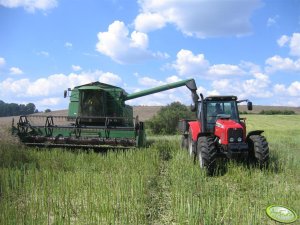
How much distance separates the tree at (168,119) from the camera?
2695 cm

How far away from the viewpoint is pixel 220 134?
337 inches

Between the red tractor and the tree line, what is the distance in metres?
61.2

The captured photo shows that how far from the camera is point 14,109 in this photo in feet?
228

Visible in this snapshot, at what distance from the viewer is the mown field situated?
15.3ft

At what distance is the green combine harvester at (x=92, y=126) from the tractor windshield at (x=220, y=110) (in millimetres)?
2751

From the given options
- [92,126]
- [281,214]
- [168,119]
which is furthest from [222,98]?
[168,119]

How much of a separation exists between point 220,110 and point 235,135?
1.31 meters

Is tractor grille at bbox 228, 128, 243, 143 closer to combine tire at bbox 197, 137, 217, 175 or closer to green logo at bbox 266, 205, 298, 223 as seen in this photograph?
combine tire at bbox 197, 137, 217, 175

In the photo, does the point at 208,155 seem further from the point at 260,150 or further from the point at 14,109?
the point at 14,109

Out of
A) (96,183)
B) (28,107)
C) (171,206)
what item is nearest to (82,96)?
(96,183)

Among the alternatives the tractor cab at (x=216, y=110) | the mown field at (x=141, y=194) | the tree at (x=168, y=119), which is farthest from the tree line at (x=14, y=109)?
the mown field at (x=141, y=194)

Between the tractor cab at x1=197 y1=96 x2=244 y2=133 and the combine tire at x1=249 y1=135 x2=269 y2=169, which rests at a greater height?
the tractor cab at x1=197 y1=96 x2=244 y2=133

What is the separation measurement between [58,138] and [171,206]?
7017 mm

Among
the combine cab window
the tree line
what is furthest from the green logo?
the tree line
